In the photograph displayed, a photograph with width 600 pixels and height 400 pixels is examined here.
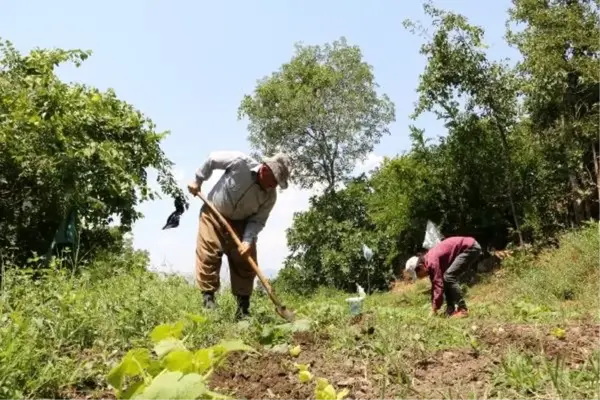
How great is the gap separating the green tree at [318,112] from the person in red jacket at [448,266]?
1697cm

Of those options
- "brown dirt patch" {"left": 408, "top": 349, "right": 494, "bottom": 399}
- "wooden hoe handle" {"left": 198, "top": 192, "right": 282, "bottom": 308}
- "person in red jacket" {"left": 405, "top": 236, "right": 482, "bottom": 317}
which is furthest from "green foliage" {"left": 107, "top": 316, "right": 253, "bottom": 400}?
"person in red jacket" {"left": 405, "top": 236, "right": 482, "bottom": 317}

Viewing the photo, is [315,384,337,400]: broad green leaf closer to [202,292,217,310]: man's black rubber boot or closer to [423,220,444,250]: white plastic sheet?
[202,292,217,310]: man's black rubber boot

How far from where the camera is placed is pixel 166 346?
1.87 m

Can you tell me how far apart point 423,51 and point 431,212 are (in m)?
4.10

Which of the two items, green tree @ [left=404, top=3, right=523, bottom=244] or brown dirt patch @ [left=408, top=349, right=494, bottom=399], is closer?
brown dirt patch @ [left=408, top=349, right=494, bottom=399]

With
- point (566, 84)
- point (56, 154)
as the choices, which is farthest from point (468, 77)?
point (56, 154)

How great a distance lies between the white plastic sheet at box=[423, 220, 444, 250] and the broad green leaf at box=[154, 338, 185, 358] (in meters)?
13.8

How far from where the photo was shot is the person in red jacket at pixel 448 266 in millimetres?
7031

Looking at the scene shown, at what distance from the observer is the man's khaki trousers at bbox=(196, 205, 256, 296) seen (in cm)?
490

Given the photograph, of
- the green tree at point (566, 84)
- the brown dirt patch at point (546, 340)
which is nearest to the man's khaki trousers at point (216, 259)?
the brown dirt patch at point (546, 340)

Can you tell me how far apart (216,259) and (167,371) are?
3.30 metres

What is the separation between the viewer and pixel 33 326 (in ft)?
9.57

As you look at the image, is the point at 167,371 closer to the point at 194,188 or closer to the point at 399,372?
the point at 399,372

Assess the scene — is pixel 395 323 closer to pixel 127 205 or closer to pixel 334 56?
pixel 127 205
